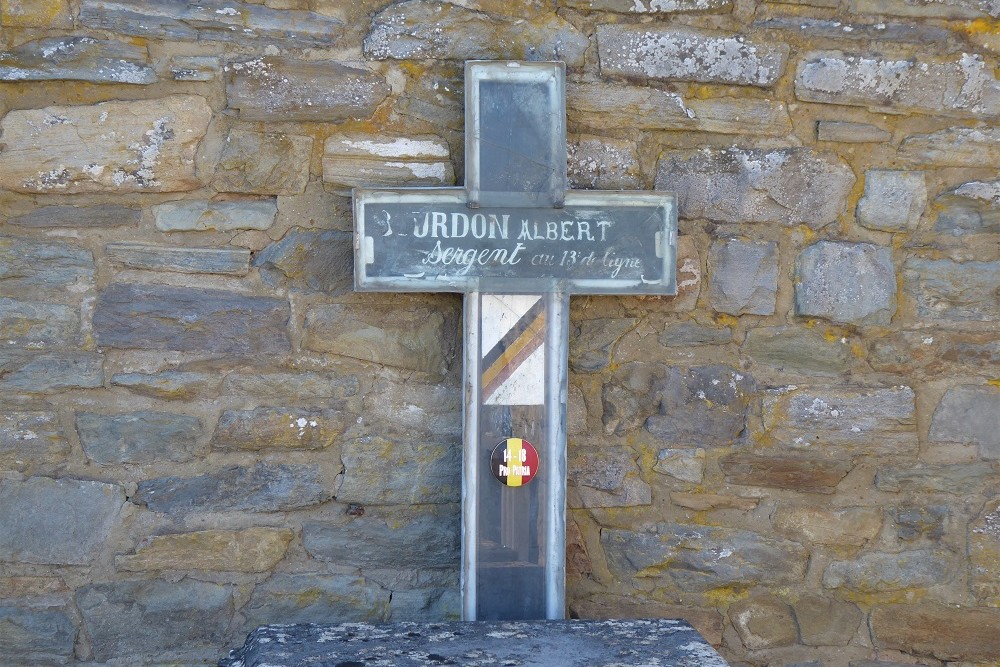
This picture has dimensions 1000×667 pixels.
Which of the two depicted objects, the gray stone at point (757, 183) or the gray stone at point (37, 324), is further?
the gray stone at point (757, 183)

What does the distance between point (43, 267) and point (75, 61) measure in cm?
52

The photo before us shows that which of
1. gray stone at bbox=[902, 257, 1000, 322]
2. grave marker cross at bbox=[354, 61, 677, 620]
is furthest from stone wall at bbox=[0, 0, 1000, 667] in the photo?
grave marker cross at bbox=[354, 61, 677, 620]

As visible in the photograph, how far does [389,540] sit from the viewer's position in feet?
8.02

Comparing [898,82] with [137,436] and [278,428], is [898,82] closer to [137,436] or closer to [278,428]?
[278,428]

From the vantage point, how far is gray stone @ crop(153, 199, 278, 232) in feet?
7.76

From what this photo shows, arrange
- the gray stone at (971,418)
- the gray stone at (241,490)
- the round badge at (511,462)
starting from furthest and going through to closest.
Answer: the gray stone at (971,418) → the gray stone at (241,490) → the round badge at (511,462)

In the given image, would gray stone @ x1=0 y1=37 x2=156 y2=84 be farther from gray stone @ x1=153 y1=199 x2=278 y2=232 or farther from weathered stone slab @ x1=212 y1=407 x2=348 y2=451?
weathered stone slab @ x1=212 y1=407 x2=348 y2=451

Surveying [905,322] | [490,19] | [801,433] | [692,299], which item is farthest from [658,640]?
[490,19]

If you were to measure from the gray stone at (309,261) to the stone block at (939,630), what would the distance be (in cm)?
169

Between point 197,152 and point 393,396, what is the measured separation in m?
0.80

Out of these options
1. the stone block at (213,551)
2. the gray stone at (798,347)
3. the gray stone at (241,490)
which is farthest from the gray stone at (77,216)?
the gray stone at (798,347)

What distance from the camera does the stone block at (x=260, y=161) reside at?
2367mm

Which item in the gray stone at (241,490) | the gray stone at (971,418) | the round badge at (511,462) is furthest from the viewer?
the gray stone at (971,418)

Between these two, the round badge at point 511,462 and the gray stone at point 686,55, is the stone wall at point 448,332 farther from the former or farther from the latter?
the round badge at point 511,462
